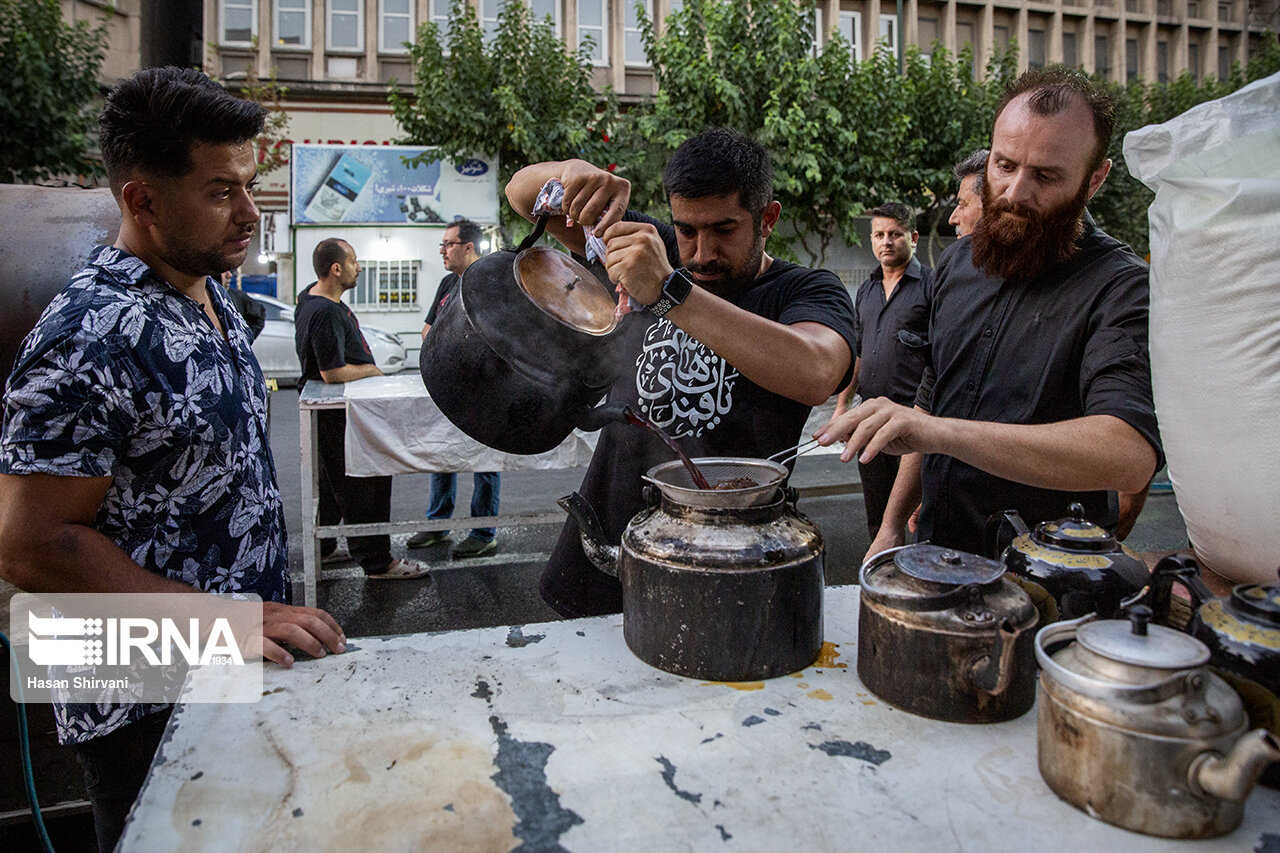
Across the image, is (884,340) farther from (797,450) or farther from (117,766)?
(117,766)

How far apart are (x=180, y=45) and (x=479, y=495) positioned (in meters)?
18.6

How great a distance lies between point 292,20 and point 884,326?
16.8 metres

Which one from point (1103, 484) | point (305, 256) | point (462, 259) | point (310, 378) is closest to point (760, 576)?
point (1103, 484)

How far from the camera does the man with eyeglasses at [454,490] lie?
532 centimetres

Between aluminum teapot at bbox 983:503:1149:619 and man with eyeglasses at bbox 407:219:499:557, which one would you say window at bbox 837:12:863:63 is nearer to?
A: man with eyeglasses at bbox 407:219:499:557

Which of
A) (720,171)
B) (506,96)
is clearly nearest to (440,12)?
(506,96)

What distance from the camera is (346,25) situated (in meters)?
17.1

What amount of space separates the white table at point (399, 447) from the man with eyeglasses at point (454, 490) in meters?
0.50

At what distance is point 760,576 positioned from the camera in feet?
4.47

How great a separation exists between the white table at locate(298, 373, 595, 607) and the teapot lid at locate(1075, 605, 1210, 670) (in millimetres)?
3437

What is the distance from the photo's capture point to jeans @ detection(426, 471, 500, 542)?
17.4 ft

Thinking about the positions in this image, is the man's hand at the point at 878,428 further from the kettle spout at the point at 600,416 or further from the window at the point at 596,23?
the window at the point at 596,23

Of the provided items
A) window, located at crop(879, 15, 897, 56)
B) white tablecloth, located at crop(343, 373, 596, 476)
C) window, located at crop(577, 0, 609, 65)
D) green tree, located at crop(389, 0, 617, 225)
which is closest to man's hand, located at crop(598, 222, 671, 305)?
white tablecloth, located at crop(343, 373, 596, 476)

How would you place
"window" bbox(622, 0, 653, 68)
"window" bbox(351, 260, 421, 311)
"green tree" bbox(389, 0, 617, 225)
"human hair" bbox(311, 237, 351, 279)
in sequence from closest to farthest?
"human hair" bbox(311, 237, 351, 279), "green tree" bbox(389, 0, 617, 225), "window" bbox(351, 260, 421, 311), "window" bbox(622, 0, 653, 68)
